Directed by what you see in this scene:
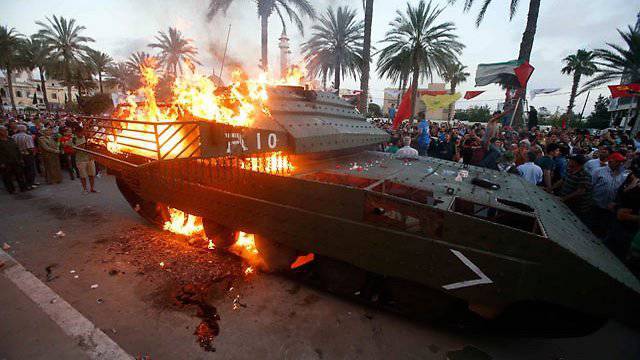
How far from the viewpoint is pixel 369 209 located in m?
3.47

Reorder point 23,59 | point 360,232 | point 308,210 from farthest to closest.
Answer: point 23,59 → point 308,210 → point 360,232

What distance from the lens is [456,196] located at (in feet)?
11.6

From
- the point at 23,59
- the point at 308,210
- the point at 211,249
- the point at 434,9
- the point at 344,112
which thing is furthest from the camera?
the point at 23,59

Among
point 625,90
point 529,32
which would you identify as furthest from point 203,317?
point 625,90

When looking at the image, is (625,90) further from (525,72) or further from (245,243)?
(245,243)

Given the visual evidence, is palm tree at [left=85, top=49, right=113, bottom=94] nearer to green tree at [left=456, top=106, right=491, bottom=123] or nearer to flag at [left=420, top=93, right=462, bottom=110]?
flag at [left=420, top=93, right=462, bottom=110]

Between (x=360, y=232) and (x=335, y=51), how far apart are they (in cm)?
2412

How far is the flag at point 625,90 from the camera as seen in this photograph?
50.1 feet

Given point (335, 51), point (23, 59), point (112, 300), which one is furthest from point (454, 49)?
point (23, 59)

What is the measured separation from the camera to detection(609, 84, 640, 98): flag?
15.3 metres

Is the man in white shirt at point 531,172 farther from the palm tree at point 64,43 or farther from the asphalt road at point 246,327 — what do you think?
the palm tree at point 64,43

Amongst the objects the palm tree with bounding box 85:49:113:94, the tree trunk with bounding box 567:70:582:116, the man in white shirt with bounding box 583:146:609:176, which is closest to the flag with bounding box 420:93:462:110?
the man in white shirt with bounding box 583:146:609:176

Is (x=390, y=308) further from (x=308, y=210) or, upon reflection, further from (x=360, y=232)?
(x=308, y=210)

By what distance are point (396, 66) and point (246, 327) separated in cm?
2226
